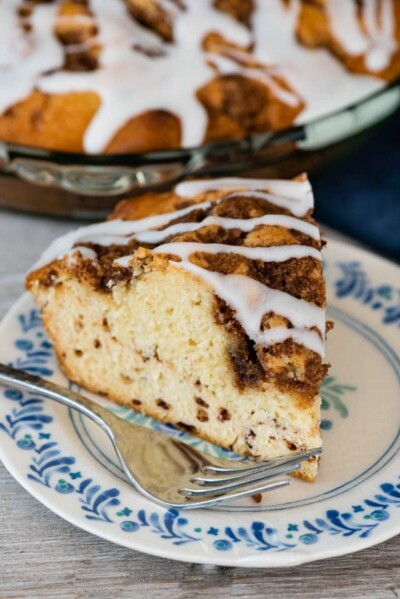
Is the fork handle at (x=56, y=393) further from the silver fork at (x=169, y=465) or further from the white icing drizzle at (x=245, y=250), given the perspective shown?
the white icing drizzle at (x=245, y=250)

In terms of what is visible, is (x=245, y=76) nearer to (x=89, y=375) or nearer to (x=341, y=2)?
(x=341, y=2)

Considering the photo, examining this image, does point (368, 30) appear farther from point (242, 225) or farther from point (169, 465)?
point (169, 465)

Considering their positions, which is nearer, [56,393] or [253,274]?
[253,274]

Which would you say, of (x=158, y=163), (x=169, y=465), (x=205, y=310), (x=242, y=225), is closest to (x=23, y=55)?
(x=158, y=163)

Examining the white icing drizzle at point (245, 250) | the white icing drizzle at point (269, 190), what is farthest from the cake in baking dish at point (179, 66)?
the white icing drizzle at point (245, 250)

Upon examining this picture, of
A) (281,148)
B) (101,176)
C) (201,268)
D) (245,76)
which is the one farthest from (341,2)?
(201,268)

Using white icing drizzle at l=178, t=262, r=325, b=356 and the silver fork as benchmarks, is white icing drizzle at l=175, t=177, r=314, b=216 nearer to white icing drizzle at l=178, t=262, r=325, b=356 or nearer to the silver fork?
white icing drizzle at l=178, t=262, r=325, b=356

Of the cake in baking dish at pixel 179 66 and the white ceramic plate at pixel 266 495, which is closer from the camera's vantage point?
the white ceramic plate at pixel 266 495

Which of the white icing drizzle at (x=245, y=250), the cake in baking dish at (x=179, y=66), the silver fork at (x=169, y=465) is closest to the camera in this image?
the silver fork at (x=169, y=465)
